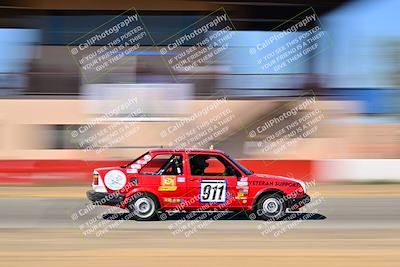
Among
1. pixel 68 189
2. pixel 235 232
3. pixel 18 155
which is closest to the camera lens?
pixel 235 232

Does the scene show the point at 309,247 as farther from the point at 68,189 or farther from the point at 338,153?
the point at 338,153

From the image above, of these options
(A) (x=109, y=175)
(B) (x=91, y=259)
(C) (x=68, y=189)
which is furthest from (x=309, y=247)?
(C) (x=68, y=189)

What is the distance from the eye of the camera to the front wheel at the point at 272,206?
10.8 metres

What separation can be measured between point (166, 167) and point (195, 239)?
2.15 meters

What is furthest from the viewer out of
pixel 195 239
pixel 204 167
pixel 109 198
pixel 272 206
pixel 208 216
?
pixel 208 216

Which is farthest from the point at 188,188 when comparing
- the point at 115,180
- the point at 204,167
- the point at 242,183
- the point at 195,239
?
the point at 195,239

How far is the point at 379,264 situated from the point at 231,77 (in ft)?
50.4

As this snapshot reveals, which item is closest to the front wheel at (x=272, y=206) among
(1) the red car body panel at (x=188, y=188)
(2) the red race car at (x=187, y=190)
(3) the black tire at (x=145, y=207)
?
(2) the red race car at (x=187, y=190)

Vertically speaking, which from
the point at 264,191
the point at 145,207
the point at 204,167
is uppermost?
the point at 204,167

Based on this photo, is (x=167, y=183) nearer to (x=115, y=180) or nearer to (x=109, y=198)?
(x=115, y=180)

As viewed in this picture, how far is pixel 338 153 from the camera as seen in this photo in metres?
22.0

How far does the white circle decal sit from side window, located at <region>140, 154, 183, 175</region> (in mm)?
345

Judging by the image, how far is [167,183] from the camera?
35.2 feet

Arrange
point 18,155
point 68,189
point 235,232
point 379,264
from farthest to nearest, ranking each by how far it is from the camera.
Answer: point 18,155 → point 68,189 → point 235,232 → point 379,264
